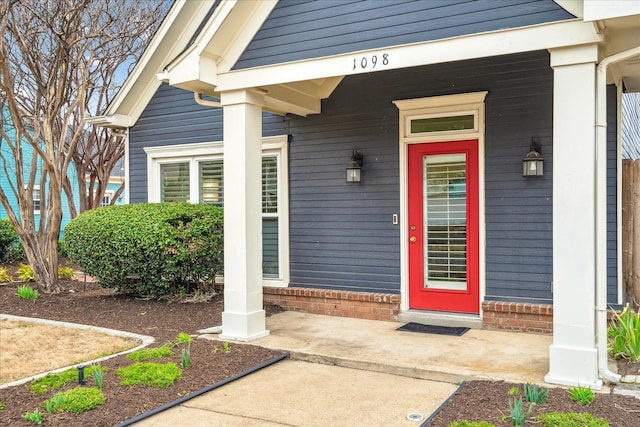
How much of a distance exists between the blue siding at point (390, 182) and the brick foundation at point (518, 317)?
0.41 ft

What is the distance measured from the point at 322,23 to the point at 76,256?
4.81m

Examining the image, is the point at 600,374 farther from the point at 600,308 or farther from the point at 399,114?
the point at 399,114

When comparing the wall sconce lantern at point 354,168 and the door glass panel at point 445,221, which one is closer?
the door glass panel at point 445,221

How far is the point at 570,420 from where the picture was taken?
3537mm

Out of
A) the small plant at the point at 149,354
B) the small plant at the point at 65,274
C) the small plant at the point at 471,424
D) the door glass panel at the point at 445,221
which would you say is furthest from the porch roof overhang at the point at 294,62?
the small plant at the point at 65,274

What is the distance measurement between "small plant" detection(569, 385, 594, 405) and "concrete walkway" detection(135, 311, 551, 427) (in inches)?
17.5

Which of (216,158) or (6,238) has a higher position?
(216,158)

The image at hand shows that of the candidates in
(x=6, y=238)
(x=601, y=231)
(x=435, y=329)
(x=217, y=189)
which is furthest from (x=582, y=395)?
(x=6, y=238)

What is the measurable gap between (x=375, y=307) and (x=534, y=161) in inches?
101

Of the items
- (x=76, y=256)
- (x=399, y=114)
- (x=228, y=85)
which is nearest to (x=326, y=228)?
(x=399, y=114)

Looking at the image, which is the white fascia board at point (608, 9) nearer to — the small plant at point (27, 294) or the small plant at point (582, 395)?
the small plant at point (582, 395)

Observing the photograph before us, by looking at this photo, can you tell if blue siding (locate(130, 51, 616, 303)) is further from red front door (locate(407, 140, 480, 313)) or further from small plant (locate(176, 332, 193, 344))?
small plant (locate(176, 332, 193, 344))

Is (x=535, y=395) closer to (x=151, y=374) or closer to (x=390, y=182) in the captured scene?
(x=151, y=374)

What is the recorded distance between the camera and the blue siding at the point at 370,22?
184 inches
